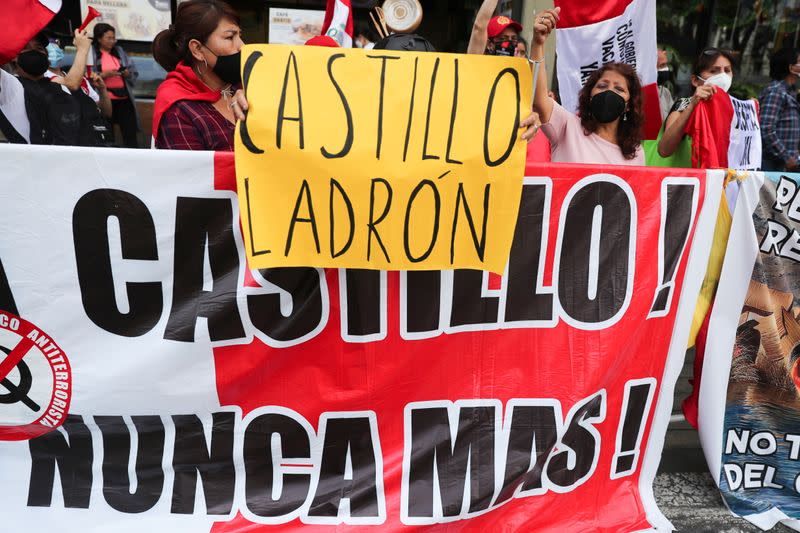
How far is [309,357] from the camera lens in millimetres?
2322

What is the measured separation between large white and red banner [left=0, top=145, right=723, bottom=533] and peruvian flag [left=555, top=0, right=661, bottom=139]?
1.31 meters

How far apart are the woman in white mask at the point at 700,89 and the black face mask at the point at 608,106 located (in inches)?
34.2

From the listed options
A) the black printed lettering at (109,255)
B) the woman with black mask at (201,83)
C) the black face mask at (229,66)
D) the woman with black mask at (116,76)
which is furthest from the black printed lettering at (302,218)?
the woman with black mask at (116,76)

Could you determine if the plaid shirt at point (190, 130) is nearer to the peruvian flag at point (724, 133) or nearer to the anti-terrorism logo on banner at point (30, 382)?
the anti-terrorism logo on banner at point (30, 382)

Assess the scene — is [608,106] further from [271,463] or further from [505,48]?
[271,463]

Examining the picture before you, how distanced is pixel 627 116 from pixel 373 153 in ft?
4.89

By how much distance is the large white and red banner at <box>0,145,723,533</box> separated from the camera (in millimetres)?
2197

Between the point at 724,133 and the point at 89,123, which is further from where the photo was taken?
the point at 89,123

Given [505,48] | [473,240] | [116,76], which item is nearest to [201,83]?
[473,240]

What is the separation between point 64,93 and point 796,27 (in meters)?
9.29

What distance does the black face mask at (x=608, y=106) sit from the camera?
112 inches

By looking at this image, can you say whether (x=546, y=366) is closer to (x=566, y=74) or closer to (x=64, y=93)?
(x=566, y=74)

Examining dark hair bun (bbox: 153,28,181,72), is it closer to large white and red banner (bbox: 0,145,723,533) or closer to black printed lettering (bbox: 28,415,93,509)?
large white and red banner (bbox: 0,145,723,533)

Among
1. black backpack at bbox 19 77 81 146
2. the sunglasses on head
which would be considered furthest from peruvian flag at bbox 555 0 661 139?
black backpack at bbox 19 77 81 146
